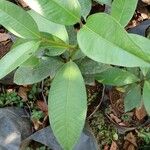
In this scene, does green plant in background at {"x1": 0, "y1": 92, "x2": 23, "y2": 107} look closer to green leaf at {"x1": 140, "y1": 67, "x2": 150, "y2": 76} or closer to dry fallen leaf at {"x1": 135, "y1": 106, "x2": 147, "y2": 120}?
dry fallen leaf at {"x1": 135, "y1": 106, "x2": 147, "y2": 120}

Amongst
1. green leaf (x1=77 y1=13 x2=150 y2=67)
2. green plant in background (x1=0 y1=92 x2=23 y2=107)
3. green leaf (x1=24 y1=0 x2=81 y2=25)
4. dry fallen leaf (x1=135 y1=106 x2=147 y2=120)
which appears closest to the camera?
green leaf (x1=77 y1=13 x2=150 y2=67)

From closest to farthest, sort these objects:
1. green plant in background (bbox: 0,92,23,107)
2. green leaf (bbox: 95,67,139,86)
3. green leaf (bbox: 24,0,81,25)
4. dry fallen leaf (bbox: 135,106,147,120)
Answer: green leaf (bbox: 24,0,81,25)
green leaf (bbox: 95,67,139,86)
dry fallen leaf (bbox: 135,106,147,120)
green plant in background (bbox: 0,92,23,107)

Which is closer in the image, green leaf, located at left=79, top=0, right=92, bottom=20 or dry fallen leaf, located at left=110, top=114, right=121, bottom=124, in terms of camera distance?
green leaf, located at left=79, top=0, right=92, bottom=20

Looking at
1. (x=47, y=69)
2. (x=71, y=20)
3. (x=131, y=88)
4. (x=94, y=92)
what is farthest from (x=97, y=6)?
(x=71, y=20)

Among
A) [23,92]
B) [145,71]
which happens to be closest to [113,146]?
[23,92]

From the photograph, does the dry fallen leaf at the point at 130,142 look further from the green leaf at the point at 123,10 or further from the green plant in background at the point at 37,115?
the green leaf at the point at 123,10

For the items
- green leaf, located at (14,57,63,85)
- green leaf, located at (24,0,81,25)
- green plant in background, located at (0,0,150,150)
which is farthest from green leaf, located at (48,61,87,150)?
green leaf, located at (24,0,81,25)

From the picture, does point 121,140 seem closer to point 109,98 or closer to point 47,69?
point 109,98
